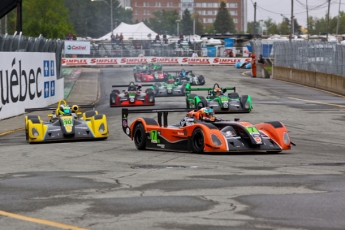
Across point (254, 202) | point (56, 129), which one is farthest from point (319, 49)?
point (254, 202)

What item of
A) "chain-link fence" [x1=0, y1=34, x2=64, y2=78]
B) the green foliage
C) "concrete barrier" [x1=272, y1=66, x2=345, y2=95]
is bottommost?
"concrete barrier" [x1=272, y1=66, x2=345, y2=95]

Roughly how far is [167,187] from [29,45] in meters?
21.9

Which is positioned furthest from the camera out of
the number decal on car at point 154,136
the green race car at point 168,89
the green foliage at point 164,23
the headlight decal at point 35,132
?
the green foliage at point 164,23

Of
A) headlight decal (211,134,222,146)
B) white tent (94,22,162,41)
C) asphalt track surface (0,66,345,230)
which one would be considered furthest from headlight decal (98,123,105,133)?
white tent (94,22,162,41)

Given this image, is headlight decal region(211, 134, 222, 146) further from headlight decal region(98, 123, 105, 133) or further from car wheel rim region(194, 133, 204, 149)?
headlight decal region(98, 123, 105, 133)

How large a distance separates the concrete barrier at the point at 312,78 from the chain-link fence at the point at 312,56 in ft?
0.90

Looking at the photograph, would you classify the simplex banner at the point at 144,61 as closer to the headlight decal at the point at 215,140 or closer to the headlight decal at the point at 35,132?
the headlight decal at the point at 35,132

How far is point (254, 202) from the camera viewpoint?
28.1ft

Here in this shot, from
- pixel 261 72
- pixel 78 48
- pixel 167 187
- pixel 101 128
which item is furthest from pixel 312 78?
pixel 167 187

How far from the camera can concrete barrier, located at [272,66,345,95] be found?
1563 inches

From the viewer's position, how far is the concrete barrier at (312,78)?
1563 inches

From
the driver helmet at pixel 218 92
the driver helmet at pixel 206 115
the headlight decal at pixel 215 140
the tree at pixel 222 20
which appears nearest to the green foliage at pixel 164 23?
the tree at pixel 222 20

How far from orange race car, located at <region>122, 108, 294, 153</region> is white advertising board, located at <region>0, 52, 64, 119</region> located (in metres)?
11.1

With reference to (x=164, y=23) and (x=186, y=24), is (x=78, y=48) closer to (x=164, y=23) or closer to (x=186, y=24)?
(x=164, y=23)
